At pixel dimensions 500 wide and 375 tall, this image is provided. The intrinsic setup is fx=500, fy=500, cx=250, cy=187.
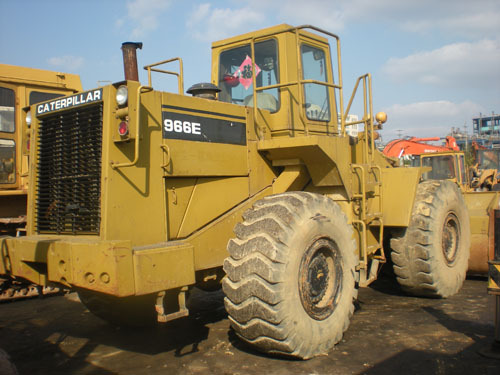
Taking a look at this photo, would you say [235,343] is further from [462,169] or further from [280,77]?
[462,169]

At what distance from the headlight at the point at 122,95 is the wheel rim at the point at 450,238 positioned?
492 cm

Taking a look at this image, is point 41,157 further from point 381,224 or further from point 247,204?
point 381,224

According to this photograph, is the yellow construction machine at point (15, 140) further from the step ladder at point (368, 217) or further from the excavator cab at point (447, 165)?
the excavator cab at point (447, 165)

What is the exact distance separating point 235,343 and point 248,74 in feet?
10.5

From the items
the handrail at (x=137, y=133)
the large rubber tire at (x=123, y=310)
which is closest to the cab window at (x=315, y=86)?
the handrail at (x=137, y=133)

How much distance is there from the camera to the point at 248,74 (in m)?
6.22

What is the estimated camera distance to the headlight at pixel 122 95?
14.1ft

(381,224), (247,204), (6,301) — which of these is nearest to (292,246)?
(247,204)

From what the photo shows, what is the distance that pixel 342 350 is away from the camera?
4.91 meters

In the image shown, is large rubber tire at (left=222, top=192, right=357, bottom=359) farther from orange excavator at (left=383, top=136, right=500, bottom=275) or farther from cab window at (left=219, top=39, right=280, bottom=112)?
orange excavator at (left=383, top=136, right=500, bottom=275)

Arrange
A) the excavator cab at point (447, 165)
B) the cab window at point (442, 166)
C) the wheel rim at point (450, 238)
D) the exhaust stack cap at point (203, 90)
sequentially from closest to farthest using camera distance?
the exhaust stack cap at point (203, 90) → the wheel rim at point (450, 238) → the excavator cab at point (447, 165) → the cab window at point (442, 166)

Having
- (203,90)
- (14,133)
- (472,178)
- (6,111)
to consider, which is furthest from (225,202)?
(472,178)

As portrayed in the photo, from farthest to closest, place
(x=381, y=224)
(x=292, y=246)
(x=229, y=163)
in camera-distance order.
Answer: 1. (x=381, y=224)
2. (x=229, y=163)
3. (x=292, y=246)

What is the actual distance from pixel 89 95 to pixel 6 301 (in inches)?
197
